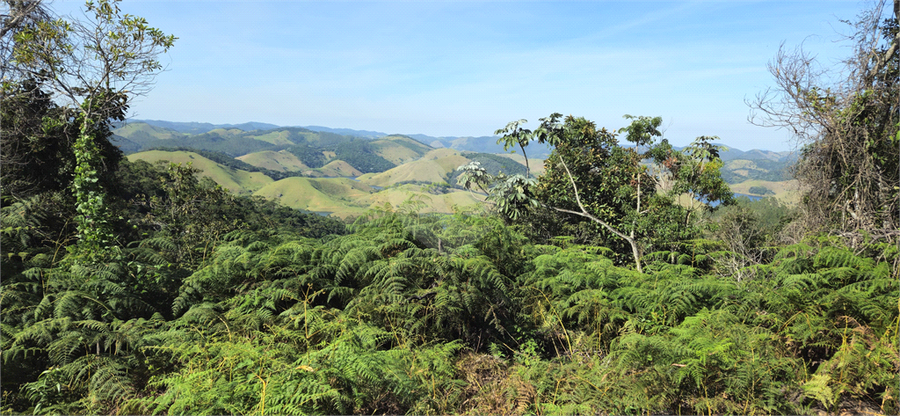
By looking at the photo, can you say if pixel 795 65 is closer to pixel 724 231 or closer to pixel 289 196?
pixel 724 231

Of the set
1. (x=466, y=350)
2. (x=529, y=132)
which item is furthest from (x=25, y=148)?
(x=529, y=132)

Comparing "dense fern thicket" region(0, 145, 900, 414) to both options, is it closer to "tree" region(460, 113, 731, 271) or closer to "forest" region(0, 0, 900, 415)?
"forest" region(0, 0, 900, 415)

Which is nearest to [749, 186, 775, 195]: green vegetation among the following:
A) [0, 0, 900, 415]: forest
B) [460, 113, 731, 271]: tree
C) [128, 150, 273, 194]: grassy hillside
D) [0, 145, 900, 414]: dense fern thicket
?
[460, 113, 731, 271]: tree

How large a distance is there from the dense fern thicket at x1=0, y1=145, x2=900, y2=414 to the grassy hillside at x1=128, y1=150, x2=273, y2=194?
6543 inches

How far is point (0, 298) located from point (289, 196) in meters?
159

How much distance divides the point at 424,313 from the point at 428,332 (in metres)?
0.18

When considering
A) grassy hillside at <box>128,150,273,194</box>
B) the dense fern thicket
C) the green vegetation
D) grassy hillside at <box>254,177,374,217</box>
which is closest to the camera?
the dense fern thicket

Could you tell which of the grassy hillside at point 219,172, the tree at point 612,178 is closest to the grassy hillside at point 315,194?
the grassy hillside at point 219,172

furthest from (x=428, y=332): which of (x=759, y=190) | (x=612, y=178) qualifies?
(x=759, y=190)

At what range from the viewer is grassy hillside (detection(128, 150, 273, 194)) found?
158 m

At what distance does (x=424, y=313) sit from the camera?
3916 mm

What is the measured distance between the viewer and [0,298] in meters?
3.53

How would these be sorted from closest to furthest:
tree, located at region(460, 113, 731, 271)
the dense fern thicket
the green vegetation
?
the dense fern thicket, tree, located at region(460, 113, 731, 271), the green vegetation

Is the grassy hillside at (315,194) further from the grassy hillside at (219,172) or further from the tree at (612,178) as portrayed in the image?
the tree at (612,178)
